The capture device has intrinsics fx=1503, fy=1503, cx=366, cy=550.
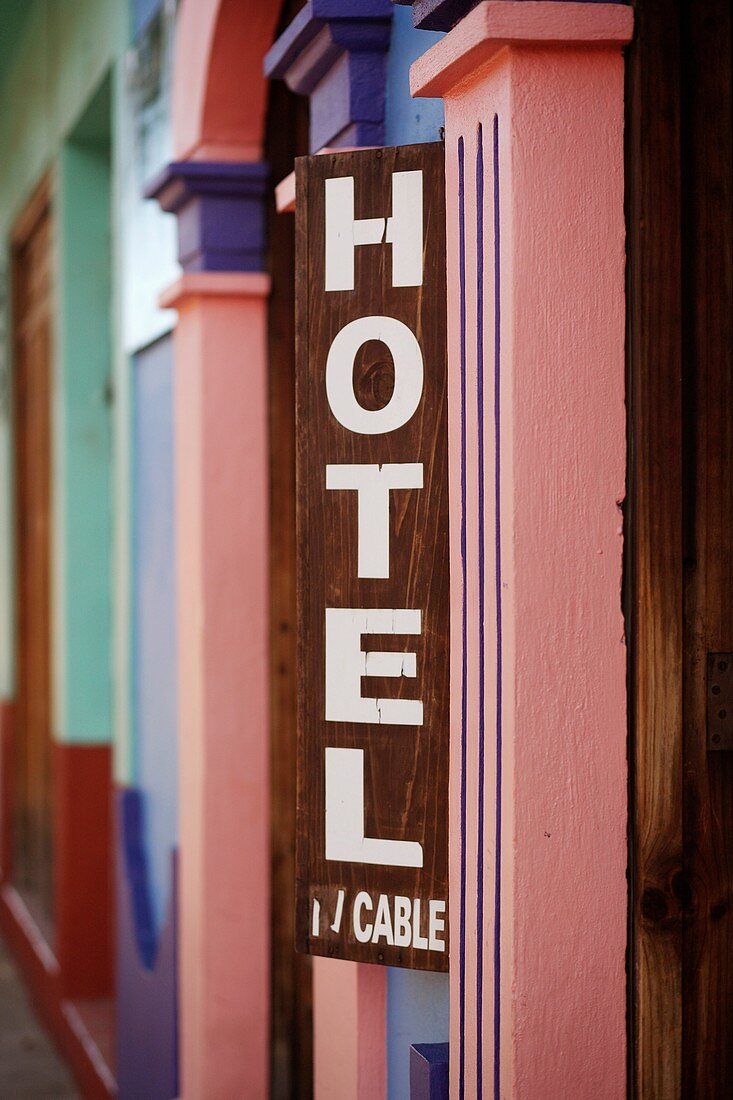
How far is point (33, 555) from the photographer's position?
27.4 feet

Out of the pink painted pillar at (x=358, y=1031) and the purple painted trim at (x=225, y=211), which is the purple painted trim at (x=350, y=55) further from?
the pink painted pillar at (x=358, y=1031)

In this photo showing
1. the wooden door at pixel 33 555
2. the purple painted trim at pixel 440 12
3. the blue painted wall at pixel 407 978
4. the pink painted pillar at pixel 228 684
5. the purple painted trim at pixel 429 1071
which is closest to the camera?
the purple painted trim at pixel 440 12

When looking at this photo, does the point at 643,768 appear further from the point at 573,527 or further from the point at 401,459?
the point at 401,459

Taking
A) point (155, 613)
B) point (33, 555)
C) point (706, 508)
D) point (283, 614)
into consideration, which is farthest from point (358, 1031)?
point (33, 555)

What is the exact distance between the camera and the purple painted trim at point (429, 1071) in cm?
259

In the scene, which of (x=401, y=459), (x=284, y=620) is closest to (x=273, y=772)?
(x=284, y=620)

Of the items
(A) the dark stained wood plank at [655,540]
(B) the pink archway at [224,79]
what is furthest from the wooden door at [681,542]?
(B) the pink archway at [224,79]

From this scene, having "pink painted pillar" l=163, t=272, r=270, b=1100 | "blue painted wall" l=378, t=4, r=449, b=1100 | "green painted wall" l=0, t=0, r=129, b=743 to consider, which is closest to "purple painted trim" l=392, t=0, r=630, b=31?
"blue painted wall" l=378, t=4, r=449, b=1100

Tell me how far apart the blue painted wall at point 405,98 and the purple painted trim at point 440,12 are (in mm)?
357

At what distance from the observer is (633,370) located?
2229mm

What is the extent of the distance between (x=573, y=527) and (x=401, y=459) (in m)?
0.34

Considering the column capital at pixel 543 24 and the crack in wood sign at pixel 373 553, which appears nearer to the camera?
the column capital at pixel 543 24

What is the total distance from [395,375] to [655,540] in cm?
51

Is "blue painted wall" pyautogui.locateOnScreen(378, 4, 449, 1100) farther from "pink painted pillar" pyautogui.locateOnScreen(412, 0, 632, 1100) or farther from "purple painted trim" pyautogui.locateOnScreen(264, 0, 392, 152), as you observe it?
"pink painted pillar" pyautogui.locateOnScreen(412, 0, 632, 1100)
